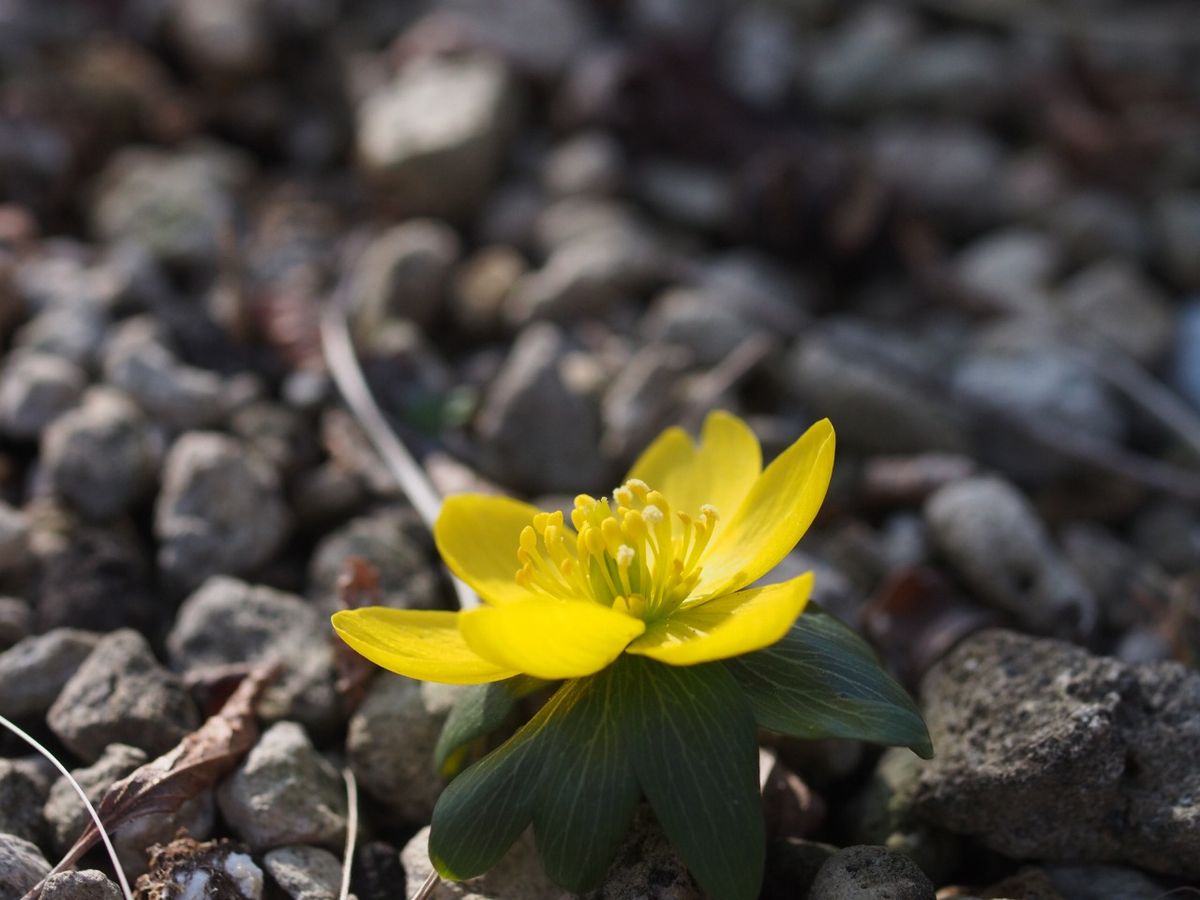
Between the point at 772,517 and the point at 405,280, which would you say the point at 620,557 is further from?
the point at 405,280

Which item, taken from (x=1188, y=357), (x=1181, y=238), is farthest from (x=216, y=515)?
(x=1181, y=238)

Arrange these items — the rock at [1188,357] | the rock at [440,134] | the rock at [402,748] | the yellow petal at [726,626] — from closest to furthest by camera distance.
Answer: the yellow petal at [726,626]
the rock at [402,748]
the rock at [1188,357]
the rock at [440,134]

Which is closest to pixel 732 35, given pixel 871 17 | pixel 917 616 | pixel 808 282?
pixel 871 17

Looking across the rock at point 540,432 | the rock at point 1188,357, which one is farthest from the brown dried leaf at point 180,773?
the rock at point 1188,357

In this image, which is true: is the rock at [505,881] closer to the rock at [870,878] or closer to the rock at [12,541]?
the rock at [870,878]

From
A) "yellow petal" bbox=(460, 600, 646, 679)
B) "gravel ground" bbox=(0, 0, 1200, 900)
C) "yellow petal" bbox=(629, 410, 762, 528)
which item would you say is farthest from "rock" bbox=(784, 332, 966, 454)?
"yellow petal" bbox=(460, 600, 646, 679)

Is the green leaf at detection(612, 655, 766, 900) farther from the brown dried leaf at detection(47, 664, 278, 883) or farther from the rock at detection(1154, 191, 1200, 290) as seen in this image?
the rock at detection(1154, 191, 1200, 290)
